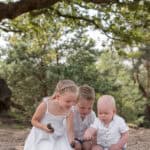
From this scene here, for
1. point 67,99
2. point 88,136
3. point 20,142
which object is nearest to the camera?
point 67,99

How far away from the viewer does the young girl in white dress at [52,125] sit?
439cm

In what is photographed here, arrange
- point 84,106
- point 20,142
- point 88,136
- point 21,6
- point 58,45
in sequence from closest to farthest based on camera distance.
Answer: point 88,136, point 84,106, point 20,142, point 21,6, point 58,45

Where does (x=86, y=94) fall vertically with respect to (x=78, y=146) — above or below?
above

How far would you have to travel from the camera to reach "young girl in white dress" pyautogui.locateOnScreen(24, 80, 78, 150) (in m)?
4.39

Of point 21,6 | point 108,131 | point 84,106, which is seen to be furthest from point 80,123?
point 21,6

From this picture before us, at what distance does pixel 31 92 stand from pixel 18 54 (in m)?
1.11

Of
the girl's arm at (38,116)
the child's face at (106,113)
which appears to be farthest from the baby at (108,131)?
the girl's arm at (38,116)

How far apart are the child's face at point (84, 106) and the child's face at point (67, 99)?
0.29m

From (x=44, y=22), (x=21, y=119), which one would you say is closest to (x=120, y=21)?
(x=44, y=22)

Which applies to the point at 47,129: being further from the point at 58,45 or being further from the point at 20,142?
the point at 58,45

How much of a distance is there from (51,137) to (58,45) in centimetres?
950

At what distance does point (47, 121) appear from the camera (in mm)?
4461

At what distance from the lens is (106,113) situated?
4.43 m

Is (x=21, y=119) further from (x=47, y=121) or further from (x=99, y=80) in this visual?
(x=47, y=121)
